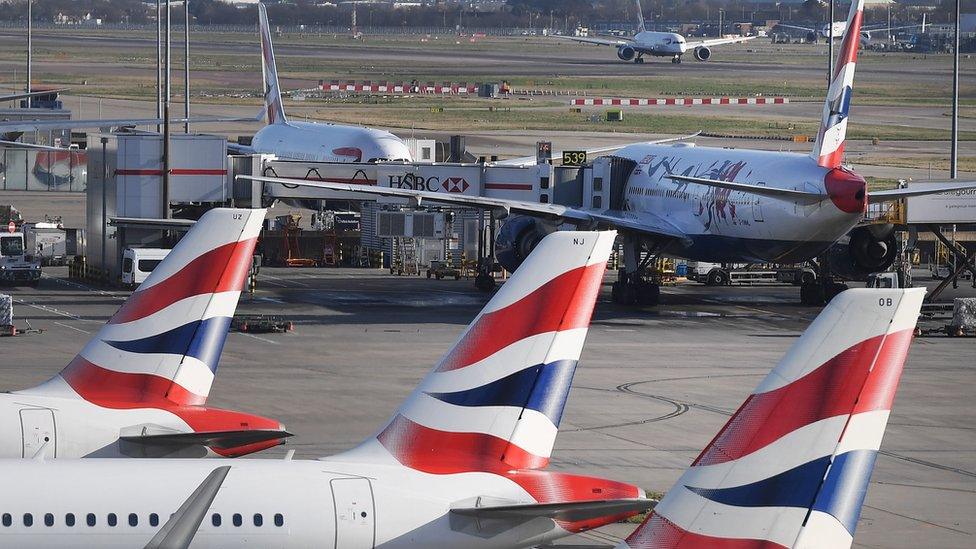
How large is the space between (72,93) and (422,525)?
127634 mm

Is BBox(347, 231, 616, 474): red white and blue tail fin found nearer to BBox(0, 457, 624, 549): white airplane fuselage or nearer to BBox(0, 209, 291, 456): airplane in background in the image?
BBox(0, 457, 624, 549): white airplane fuselage

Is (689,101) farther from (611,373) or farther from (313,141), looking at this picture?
(611,373)

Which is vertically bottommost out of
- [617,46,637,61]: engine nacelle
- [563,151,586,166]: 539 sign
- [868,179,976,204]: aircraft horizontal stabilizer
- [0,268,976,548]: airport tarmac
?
[0,268,976,548]: airport tarmac

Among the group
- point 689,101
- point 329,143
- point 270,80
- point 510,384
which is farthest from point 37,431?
point 689,101

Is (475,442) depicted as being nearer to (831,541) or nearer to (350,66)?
(831,541)

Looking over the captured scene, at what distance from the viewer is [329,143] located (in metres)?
73.4

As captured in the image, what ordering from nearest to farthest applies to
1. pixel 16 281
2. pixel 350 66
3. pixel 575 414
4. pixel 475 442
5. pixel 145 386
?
pixel 475 442
pixel 145 386
pixel 575 414
pixel 16 281
pixel 350 66

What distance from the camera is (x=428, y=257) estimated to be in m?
61.0

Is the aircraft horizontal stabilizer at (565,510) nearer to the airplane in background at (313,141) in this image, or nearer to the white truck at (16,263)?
the white truck at (16,263)

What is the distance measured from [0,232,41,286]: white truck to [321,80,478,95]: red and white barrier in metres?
86.3

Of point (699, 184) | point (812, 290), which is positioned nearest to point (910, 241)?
point (812, 290)

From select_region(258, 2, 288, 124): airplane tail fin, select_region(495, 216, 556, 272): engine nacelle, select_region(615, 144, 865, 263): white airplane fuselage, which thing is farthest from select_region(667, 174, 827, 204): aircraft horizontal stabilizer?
select_region(258, 2, 288, 124): airplane tail fin

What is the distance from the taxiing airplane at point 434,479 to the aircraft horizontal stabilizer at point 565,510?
0.01m

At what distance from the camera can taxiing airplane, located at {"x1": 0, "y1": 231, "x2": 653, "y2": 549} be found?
13.7m
